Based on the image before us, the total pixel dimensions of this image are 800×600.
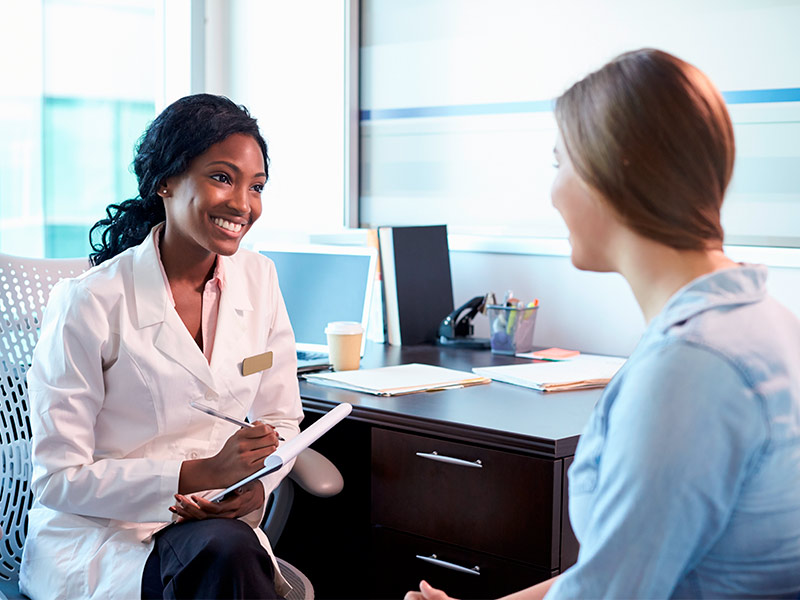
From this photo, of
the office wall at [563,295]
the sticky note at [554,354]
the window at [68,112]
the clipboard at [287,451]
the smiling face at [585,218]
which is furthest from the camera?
the window at [68,112]

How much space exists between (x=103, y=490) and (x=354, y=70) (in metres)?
1.72

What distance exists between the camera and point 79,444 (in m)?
1.40

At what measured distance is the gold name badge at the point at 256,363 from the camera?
5.17 feet

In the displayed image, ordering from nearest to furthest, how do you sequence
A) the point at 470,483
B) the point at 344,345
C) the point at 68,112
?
the point at 470,483
the point at 344,345
the point at 68,112

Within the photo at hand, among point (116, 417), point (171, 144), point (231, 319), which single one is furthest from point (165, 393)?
point (171, 144)

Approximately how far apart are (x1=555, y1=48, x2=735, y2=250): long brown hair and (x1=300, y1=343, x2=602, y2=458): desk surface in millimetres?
609

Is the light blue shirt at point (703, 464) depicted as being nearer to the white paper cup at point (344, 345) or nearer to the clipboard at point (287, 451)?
the clipboard at point (287, 451)

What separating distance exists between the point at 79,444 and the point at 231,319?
1.08ft

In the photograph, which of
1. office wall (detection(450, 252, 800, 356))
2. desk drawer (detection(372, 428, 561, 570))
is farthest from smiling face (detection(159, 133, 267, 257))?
office wall (detection(450, 252, 800, 356))

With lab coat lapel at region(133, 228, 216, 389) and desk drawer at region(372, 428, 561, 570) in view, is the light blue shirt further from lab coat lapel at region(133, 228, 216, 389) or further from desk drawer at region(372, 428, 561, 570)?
lab coat lapel at region(133, 228, 216, 389)

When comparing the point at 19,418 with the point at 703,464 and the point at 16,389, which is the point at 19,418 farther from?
the point at 703,464

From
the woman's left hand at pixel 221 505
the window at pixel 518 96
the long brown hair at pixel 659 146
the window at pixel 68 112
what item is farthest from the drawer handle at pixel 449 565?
the window at pixel 68 112

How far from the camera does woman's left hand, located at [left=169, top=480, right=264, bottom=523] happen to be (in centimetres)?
140

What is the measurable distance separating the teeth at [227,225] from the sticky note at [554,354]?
90 centimetres
